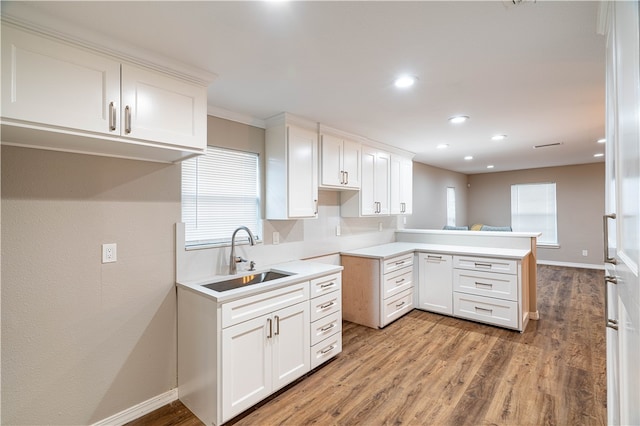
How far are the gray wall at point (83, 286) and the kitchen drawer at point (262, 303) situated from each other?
62 cm

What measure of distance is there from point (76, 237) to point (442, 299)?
12.5ft

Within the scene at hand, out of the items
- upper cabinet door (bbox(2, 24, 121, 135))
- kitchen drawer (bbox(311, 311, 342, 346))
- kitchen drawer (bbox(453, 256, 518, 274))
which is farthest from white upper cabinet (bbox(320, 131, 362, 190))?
upper cabinet door (bbox(2, 24, 121, 135))

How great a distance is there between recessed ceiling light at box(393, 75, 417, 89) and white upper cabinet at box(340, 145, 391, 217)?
1.58 metres

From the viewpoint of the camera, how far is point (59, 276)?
1.79 meters

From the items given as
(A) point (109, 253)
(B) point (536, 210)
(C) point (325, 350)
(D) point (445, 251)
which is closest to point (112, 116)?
(A) point (109, 253)

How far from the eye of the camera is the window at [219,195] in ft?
8.12

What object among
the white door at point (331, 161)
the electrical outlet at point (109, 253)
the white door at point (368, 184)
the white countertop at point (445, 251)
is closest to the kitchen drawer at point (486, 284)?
the white countertop at point (445, 251)

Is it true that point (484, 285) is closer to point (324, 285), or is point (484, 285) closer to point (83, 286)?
point (324, 285)

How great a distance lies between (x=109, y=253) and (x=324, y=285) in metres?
1.64

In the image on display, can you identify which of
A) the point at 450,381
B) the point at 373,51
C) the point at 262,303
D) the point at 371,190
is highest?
the point at 373,51

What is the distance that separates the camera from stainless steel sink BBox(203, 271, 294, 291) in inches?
93.8

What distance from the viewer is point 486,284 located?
3.53 metres

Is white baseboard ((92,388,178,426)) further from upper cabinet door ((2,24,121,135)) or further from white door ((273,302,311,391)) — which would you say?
upper cabinet door ((2,24,121,135))

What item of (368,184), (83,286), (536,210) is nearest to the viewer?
(83,286)
